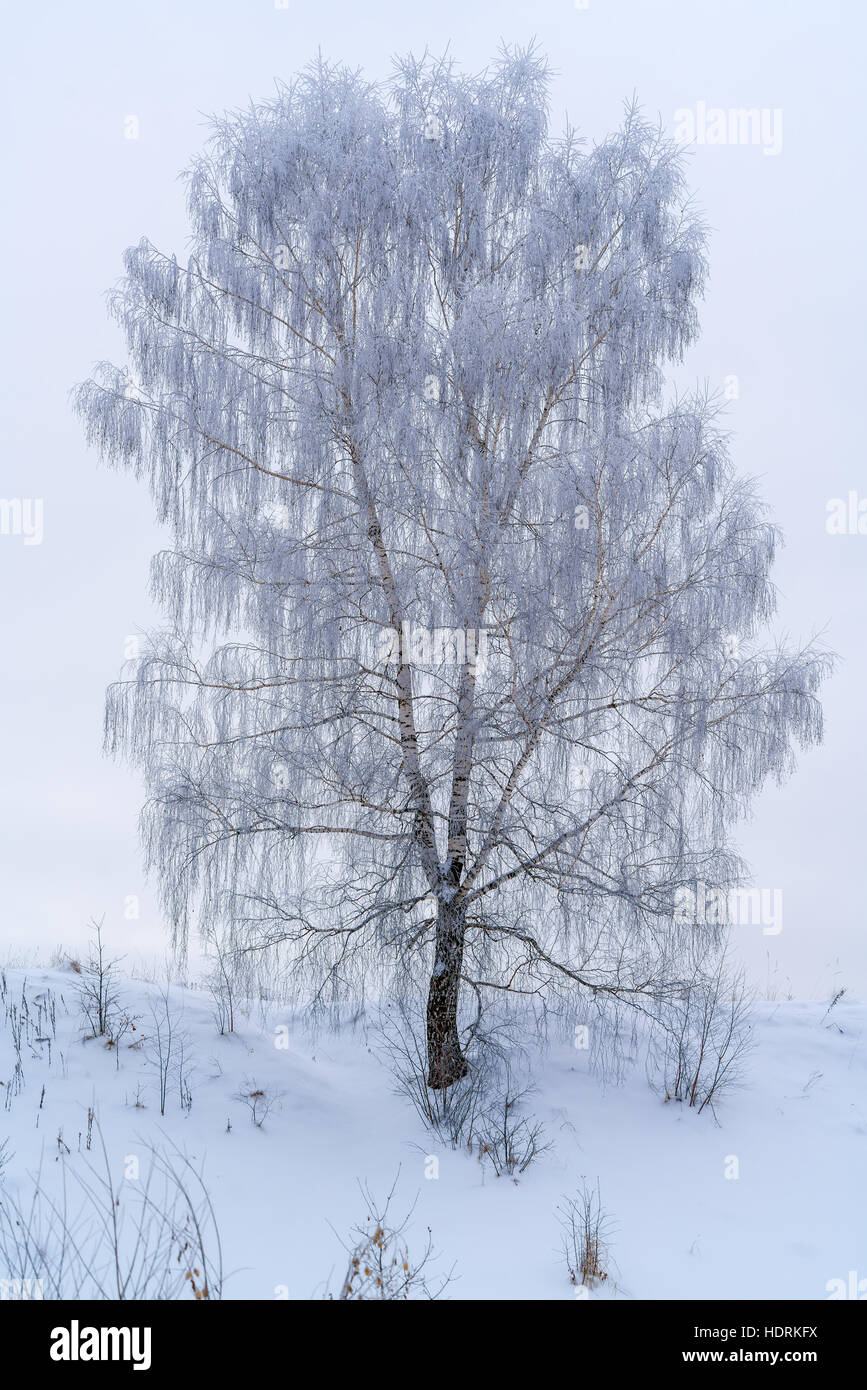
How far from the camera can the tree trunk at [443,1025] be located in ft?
22.7

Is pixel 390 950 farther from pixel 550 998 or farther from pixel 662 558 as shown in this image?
pixel 662 558

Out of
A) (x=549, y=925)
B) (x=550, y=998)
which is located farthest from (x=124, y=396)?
(x=550, y=998)

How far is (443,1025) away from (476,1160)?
1.11 meters

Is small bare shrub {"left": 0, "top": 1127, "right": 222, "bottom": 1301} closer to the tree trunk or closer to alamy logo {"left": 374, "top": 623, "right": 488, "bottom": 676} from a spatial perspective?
the tree trunk

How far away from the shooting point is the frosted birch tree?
6809 mm

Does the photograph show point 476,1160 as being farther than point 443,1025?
No

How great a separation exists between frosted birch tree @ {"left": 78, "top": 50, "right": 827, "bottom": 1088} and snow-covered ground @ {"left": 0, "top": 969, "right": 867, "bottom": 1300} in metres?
1.00

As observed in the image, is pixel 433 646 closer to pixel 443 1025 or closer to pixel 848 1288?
pixel 443 1025

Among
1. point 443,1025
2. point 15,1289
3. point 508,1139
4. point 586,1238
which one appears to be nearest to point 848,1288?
point 586,1238

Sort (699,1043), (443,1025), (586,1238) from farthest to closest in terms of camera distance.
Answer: (699,1043) → (443,1025) → (586,1238)
